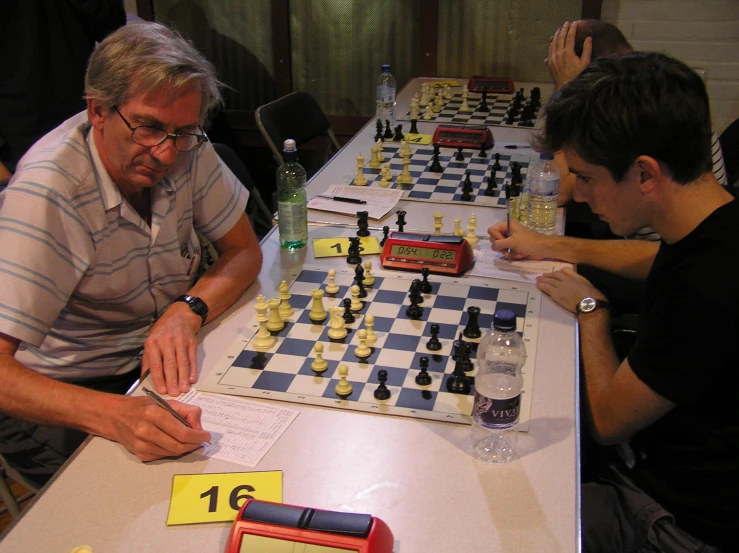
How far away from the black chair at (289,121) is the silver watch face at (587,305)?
1.79 meters

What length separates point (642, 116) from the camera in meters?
1.46

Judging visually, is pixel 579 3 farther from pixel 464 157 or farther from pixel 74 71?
pixel 74 71

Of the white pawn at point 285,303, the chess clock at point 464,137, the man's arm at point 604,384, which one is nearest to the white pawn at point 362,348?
the white pawn at point 285,303

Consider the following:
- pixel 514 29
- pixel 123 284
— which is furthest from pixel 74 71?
pixel 514 29

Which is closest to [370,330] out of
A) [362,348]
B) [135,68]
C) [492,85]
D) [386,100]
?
[362,348]

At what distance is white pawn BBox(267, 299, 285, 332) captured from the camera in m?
1.74

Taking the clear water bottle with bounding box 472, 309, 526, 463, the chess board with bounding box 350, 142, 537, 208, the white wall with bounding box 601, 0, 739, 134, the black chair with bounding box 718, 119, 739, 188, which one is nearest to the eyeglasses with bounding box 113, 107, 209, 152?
the clear water bottle with bounding box 472, 309, 526, 463

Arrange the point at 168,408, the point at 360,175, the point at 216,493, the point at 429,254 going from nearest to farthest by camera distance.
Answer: the point at 216,493
the point at 168,408
the point at 429,254
the point at 360,175

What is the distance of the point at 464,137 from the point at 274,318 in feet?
5.42

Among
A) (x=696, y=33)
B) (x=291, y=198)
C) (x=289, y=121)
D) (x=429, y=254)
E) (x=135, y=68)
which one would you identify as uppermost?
(x=135, y=68)

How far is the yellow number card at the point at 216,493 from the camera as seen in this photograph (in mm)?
1201

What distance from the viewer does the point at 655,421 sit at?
1.55 meters

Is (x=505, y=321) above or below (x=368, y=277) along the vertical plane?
above

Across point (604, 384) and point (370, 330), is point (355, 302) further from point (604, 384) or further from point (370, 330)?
point (604, 384)
